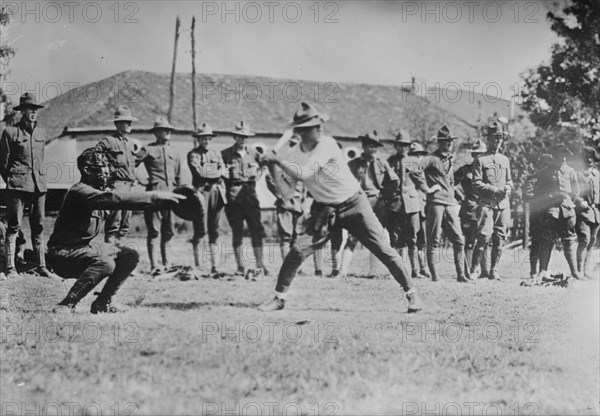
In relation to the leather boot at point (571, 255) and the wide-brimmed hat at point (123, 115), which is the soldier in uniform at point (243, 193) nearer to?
the wide-brimmed hat at point (123, 115)

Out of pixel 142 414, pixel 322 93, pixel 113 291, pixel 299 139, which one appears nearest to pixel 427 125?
pixel 322 93

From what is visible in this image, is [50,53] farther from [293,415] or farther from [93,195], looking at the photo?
[293,415]

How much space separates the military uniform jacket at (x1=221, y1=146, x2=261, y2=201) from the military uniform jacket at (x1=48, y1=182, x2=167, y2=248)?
122 inches

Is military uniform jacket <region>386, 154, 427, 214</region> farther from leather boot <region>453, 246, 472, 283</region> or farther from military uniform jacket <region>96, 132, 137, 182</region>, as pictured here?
military uniform jacket <region>96, 132, 137, 182</region>

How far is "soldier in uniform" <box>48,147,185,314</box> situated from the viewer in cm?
561

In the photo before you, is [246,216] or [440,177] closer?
[246,216]

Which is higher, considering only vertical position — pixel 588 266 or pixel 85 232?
pixel 85 232

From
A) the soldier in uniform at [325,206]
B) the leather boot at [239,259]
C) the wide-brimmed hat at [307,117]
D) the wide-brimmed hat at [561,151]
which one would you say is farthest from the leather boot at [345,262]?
→ the wide-brimmed hat at [561,151]

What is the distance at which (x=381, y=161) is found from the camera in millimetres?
8703

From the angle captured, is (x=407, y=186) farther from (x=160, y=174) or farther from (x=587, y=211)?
(x=160, y=174)

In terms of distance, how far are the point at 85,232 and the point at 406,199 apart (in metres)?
4.64

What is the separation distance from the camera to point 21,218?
7211mm

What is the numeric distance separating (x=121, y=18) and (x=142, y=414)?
418 centimetres

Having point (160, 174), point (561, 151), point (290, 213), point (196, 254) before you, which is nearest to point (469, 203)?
point (561, 151)
